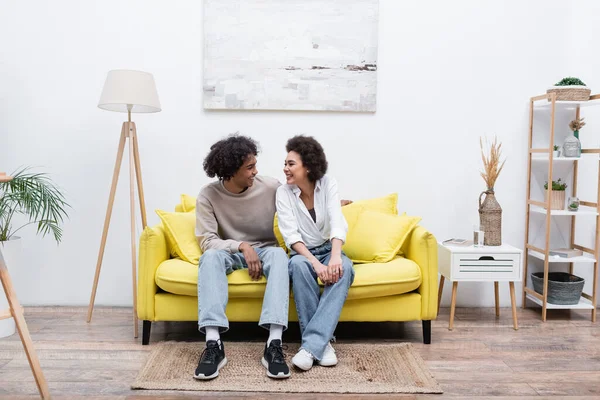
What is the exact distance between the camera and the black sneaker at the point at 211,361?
7.69 ft

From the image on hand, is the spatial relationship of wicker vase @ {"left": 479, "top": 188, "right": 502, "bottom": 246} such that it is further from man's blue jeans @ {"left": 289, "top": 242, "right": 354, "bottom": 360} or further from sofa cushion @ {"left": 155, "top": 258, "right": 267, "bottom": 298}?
sofa cushion @ {"left": 155, "top": 258, "right": 267, "bottom": 298}

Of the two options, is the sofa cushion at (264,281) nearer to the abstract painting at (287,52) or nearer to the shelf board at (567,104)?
the abstract painting at (287,52)

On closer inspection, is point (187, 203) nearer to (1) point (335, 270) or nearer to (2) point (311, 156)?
(2) point (311, 156)

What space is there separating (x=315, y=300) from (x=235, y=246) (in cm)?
49

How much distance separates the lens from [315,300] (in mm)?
2645

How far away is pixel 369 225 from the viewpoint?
309cm

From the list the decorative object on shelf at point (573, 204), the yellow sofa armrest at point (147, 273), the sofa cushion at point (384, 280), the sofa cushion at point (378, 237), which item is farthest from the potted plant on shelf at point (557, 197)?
the yellow sofa armrest at point (147, 273)

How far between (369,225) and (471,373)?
3.19 feet

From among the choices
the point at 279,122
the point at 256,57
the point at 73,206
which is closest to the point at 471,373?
the point at 279,122

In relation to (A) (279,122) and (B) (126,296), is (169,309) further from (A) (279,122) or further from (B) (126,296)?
(A) (279,122)

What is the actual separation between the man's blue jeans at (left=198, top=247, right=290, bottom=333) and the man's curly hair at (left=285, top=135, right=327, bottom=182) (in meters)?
0.45

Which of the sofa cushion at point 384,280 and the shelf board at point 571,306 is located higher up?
the sofa cushion at point 384,280

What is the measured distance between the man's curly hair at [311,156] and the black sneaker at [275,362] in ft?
2.88

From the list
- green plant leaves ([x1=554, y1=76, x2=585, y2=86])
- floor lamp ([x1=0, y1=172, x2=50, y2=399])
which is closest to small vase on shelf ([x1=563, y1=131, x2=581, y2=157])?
green plant leaves ([x1=554, y1=76, x2=585, y2=86])
